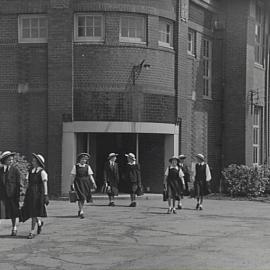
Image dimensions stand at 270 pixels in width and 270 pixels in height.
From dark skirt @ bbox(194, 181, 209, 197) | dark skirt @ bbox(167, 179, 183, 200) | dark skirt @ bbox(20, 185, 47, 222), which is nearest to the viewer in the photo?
dark skirt @ bbox(20, 185, 47, 222)

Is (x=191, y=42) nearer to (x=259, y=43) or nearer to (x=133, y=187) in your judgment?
(x=259, y=43)

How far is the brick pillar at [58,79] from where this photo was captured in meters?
22.8

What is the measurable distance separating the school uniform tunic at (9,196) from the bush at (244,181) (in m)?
13.4

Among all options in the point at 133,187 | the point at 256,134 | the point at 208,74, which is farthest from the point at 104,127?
the point at 256,134

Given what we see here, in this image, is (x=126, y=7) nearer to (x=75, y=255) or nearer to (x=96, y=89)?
(x=96, y=89)

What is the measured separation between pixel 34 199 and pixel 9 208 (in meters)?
0.57

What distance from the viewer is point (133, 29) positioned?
23.2m

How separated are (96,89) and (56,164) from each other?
9.82 ft

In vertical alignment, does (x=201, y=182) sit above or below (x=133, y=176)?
below

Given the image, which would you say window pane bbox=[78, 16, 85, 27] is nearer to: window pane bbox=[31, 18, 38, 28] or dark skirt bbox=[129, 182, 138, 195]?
window pane bbox=[31, 18, 38, 28]

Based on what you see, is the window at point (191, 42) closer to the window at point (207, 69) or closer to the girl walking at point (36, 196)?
the window at point (207, 69)

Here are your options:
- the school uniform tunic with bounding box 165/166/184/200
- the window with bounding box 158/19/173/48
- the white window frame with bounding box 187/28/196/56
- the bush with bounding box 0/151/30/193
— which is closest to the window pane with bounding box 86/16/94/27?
the window with bounding box 158/19/173/48

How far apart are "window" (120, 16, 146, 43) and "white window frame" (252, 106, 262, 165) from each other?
820 cm

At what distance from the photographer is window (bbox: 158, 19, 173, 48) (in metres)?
23.9
